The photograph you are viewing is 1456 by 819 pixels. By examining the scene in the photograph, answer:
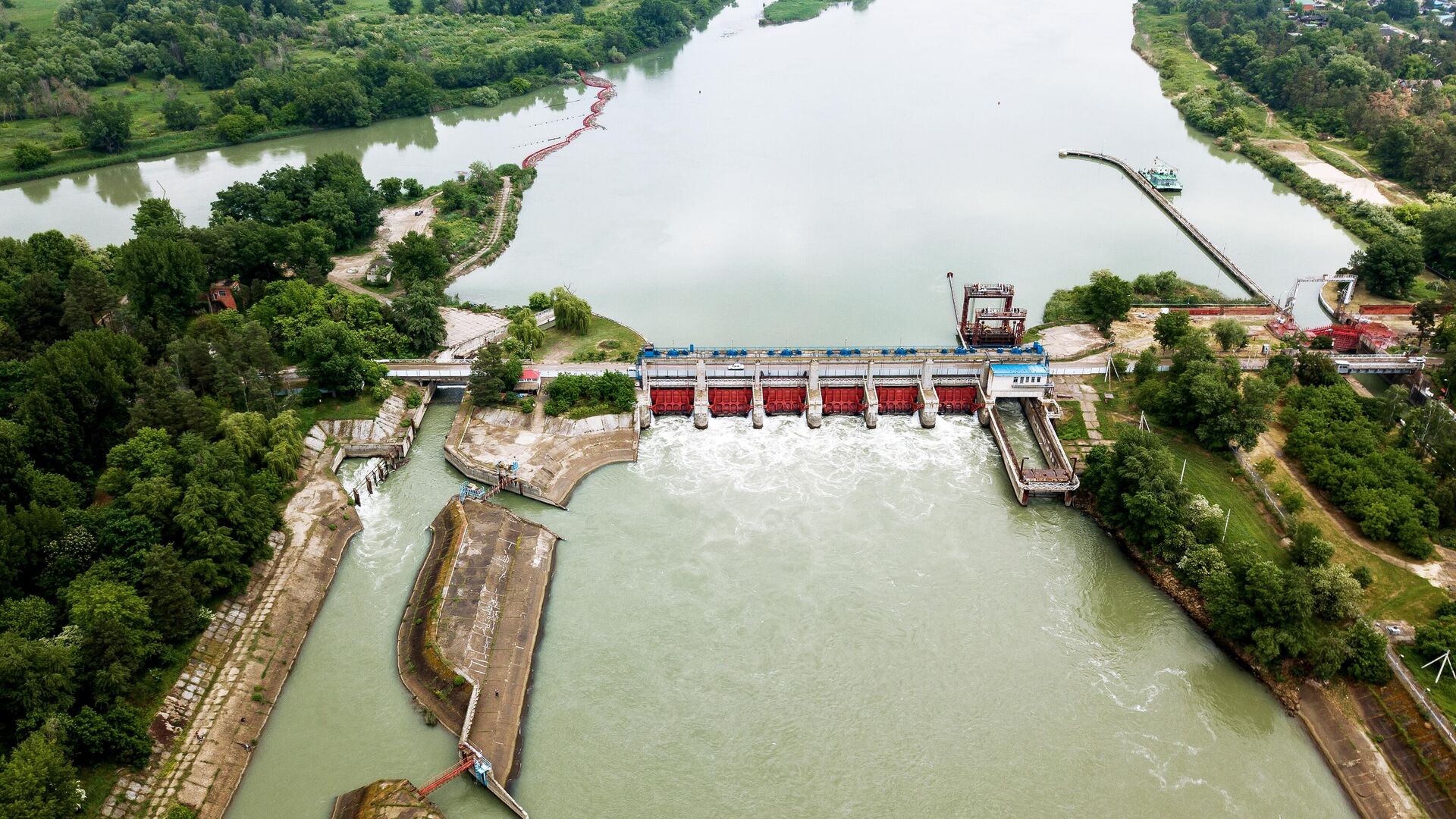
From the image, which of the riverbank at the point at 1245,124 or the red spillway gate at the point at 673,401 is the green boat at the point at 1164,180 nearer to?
the riverbank at the point at 1245,124

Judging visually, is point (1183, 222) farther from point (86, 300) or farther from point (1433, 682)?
point (86, 300)

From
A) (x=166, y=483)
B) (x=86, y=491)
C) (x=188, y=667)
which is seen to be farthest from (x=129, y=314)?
(x=188, y=667)

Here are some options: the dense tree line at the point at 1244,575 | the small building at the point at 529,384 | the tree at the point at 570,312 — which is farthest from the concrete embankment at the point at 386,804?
the tree at the point at 570,312

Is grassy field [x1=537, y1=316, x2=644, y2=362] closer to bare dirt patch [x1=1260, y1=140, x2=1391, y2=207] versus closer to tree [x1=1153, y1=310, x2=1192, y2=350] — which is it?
tree [x1=1153, y1=310, x2=1192, y2=350]

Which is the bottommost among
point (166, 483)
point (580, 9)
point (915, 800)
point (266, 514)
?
point (915, 800)

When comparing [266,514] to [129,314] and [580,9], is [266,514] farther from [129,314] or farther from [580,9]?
[580,9]

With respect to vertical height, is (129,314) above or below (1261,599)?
above

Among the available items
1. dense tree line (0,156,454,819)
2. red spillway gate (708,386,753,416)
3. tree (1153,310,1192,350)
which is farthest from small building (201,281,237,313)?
tree (1153,310,1192,350)
